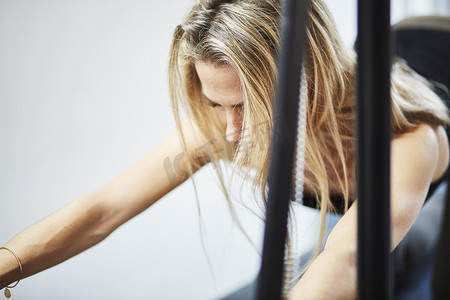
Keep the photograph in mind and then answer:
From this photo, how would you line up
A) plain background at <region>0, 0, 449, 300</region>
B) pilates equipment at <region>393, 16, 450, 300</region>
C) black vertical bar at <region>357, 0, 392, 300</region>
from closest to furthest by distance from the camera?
black vertical bar at <region>357, 0, 392, 300</region> → plain background at <region>0, 0, 449, 300</region> → pilates equipment at <region>393, 16, 450, 300</region>

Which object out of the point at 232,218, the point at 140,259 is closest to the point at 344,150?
the point at 232,218

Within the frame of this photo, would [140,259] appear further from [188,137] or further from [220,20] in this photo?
[220,20]

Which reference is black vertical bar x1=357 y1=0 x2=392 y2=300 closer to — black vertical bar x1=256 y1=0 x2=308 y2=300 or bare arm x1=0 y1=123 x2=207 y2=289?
black vertical bar x1=256 y1=0 x2=308 y2=300

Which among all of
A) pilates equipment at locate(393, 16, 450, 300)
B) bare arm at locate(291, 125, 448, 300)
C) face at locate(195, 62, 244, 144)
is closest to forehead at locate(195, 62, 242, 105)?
face at locate(195, 62, 244, 144)

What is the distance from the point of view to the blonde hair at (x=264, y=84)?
450 millimetres

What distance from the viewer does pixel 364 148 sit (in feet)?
0.84

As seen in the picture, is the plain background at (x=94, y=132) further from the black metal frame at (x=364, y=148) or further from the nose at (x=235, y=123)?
the black metal frame at (x=364, y=148)

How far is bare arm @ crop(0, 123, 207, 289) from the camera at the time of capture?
1.38 feet

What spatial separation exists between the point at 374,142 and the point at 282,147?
0.05 m

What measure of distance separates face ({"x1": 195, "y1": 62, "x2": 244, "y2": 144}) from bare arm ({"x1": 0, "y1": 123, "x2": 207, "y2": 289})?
0.23 feet

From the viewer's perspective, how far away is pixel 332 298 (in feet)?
1.25

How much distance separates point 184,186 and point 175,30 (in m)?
0.19

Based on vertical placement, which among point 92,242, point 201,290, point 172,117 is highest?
point 172,117

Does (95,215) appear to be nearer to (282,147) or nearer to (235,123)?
(235,123)
